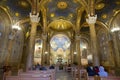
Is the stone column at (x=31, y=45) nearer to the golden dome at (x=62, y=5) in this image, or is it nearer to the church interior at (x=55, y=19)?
the church interior at (x=55, y=19)

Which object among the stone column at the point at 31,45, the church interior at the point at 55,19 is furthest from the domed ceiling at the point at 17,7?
the stone column at the point at 31,45

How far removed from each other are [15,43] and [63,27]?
43.0 ft

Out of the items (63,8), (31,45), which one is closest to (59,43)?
(63,8)

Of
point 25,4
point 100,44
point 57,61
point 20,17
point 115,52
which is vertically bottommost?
point 57,61

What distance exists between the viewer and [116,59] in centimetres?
1738

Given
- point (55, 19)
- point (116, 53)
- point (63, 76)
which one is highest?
point (55, 19)

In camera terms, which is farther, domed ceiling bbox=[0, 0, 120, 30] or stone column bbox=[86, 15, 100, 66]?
domed ceiling bbox=[0, 0, 120, 30]

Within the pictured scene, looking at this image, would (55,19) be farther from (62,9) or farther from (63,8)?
(63,8)

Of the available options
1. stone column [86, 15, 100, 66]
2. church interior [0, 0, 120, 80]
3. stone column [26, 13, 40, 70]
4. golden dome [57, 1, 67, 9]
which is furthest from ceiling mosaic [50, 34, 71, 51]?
stone column [26, 13, 40, 70]

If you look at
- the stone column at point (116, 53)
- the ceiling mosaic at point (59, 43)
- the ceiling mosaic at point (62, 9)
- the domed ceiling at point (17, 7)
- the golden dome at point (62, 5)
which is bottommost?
the stone column at point (116, 53)

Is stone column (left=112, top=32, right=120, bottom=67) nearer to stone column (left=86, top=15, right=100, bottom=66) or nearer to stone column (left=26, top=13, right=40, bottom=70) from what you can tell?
stone column (left=86, top=15, right=100, bottom=66)

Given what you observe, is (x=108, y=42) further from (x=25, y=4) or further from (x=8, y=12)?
(x=8, y=12)

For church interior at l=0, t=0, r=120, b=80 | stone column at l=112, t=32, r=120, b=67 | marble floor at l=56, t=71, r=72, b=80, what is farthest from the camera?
stone column at l=112, t=32, r=120, b=67

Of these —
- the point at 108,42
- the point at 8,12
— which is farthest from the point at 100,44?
the point at 8,12
